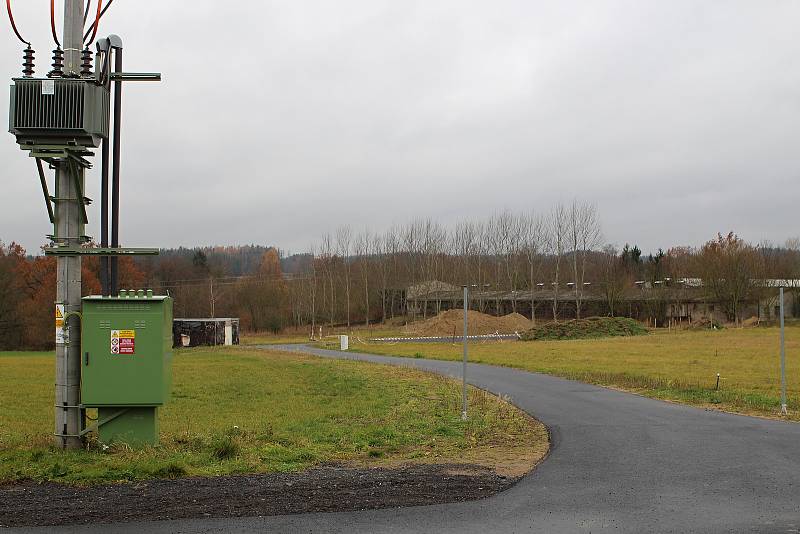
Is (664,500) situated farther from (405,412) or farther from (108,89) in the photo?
(108,89)

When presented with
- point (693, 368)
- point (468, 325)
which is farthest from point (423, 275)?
point (693, 368)

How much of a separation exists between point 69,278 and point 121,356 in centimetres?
126

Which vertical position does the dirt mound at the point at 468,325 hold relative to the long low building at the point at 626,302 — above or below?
below

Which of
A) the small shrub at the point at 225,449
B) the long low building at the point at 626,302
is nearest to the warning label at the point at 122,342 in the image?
Result: the small shrub at the point at 225,449

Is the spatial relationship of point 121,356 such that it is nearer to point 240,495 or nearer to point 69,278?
point 69,278

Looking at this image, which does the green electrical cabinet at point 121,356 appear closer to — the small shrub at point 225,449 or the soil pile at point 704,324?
the small shrub at point 225,449

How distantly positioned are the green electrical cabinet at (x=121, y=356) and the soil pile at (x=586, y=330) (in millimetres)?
50489

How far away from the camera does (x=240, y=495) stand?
723 cm

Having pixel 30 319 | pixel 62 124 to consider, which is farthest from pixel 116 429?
pixel 30 319

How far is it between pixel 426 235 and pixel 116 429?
92571mm

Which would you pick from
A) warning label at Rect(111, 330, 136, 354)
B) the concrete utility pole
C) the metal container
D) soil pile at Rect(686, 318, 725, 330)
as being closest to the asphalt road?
warning label at Rect(111, 330, 136, 354)

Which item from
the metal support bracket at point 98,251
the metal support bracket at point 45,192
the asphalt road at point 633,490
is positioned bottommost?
the asphalt road at point 633,490

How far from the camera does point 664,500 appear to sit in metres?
7.32

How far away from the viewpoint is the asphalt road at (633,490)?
6340 millimetres
